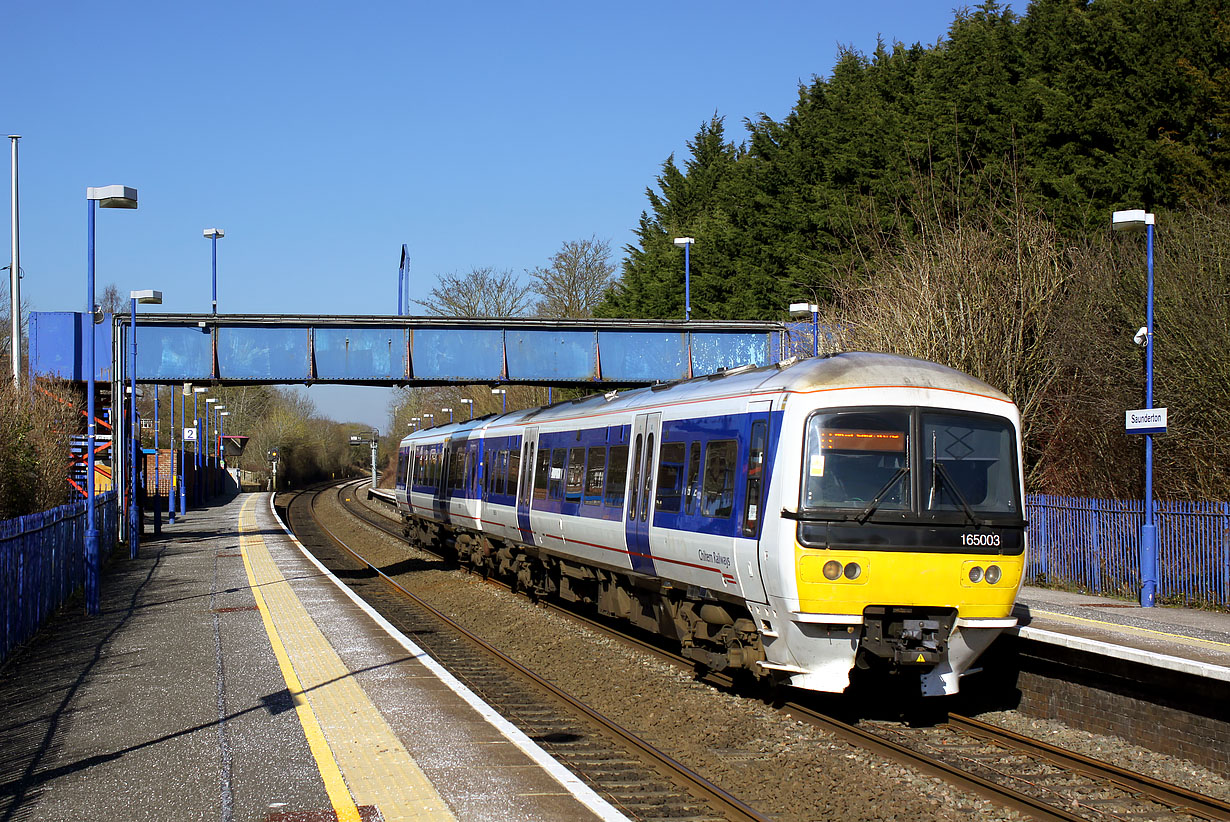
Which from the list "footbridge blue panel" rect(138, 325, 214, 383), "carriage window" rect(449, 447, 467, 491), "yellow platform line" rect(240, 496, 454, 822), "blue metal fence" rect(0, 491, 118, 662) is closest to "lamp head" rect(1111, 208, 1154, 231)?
"yellow platform line" rect(240, 496, 454, 822)

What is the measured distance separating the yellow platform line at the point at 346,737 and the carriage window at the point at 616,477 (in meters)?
3.76

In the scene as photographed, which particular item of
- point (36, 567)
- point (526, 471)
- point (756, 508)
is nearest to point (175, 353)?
point (526, 471)

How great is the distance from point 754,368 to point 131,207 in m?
12.1

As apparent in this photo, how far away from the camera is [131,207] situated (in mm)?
18719

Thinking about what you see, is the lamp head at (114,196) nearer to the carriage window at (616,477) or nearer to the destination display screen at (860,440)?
the carriage window at (616,477)

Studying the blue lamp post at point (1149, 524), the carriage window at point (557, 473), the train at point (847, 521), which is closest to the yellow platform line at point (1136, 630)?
the train at point (847, 521)

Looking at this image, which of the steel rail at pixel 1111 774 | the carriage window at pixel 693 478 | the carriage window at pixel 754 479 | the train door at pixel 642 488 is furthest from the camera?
the train door at pixel 642 488

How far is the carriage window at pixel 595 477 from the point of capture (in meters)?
14.7

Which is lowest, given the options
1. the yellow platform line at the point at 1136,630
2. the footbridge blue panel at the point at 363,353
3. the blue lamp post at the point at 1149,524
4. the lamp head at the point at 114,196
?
the yellow platform line at the point at 1136,630

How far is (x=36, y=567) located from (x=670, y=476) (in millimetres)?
8173

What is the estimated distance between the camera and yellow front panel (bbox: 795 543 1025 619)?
9.28 metres

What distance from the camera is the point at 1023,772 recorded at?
853 cm

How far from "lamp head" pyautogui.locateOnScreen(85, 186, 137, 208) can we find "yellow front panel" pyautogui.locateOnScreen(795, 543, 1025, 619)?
45.6 feet

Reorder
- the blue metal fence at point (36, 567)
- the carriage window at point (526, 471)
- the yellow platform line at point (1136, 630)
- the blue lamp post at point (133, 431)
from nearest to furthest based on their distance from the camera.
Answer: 1. the yellow platform line at point (1136, 630)
2. the blue metal fence at point (36, 567)
3. the carriage window at point (526, 471)
4. the blue lamp post at point (133, 431)
